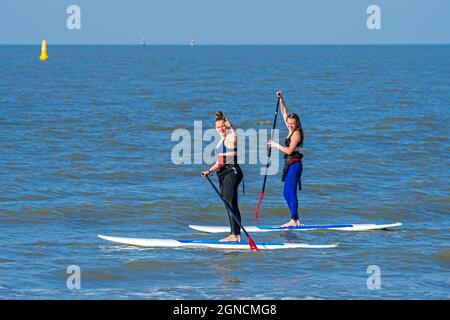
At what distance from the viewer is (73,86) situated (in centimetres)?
5912

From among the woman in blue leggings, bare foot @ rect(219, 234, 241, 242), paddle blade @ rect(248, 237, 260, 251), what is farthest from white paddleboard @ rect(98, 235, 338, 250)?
the woman in blue leggings

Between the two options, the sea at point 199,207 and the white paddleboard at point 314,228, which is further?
the white paddleboard at point 314,228

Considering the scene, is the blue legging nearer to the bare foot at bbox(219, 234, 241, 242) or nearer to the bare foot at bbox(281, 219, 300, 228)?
the bare foot at bbox(281, 219, 300, 228)

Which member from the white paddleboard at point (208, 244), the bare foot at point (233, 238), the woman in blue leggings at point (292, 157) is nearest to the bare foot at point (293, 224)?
the woman in blue leggings at point (292, 157)

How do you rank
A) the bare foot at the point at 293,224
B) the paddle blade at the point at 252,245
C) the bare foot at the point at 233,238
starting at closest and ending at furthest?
the paddle blade at the point at 252,245 → the bare foot at the point at 233,238 → the bare foot at the point at 293,224

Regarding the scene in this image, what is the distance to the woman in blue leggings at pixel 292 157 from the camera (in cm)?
1441

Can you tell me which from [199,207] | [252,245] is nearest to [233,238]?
[252,245]

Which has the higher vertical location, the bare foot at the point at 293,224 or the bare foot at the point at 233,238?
the bare foot at the point at 293,224

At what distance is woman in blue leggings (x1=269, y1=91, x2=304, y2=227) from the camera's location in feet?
47.3

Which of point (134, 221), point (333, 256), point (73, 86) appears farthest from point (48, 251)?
point (73, 86)

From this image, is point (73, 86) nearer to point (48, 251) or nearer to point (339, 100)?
point (339, 100)

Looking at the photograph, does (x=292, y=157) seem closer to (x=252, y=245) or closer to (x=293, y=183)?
(x=293, y=183)

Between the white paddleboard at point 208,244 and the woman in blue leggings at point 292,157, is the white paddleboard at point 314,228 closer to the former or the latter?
the woman in blue leggings at point 292,157
